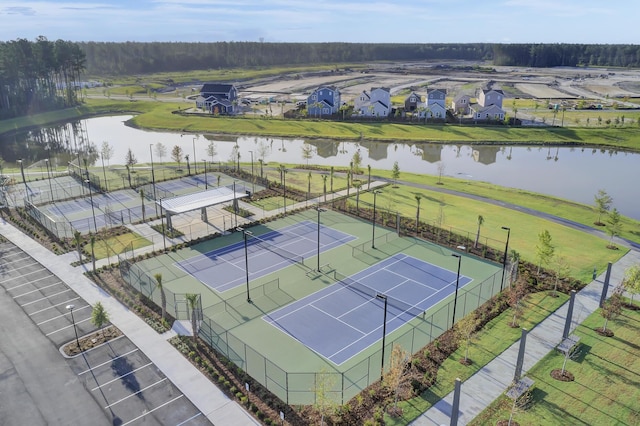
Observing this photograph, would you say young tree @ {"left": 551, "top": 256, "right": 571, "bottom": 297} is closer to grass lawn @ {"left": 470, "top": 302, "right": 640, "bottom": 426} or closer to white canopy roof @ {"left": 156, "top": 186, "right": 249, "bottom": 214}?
grass lawn @ {"left": 470, "top": 302, "right": 640, "bottom": 426}

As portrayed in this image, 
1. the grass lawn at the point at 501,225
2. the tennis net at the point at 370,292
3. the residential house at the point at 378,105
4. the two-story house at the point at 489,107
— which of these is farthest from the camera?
the residential house at the point at 378,105

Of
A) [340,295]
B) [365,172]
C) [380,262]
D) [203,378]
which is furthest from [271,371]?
[365,172]


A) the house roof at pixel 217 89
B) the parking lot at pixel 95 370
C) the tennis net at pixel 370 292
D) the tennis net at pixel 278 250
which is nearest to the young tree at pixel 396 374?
the tennis net at pixel 370 292

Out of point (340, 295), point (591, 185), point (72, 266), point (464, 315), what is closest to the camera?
point (464, 315)

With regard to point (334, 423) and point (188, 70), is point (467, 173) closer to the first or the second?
point (334, 423)

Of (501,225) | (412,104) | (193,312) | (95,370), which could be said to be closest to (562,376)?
(193,312)

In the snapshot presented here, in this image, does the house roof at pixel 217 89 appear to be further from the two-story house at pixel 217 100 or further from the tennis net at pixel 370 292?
the tennis net at pixel 370 292
